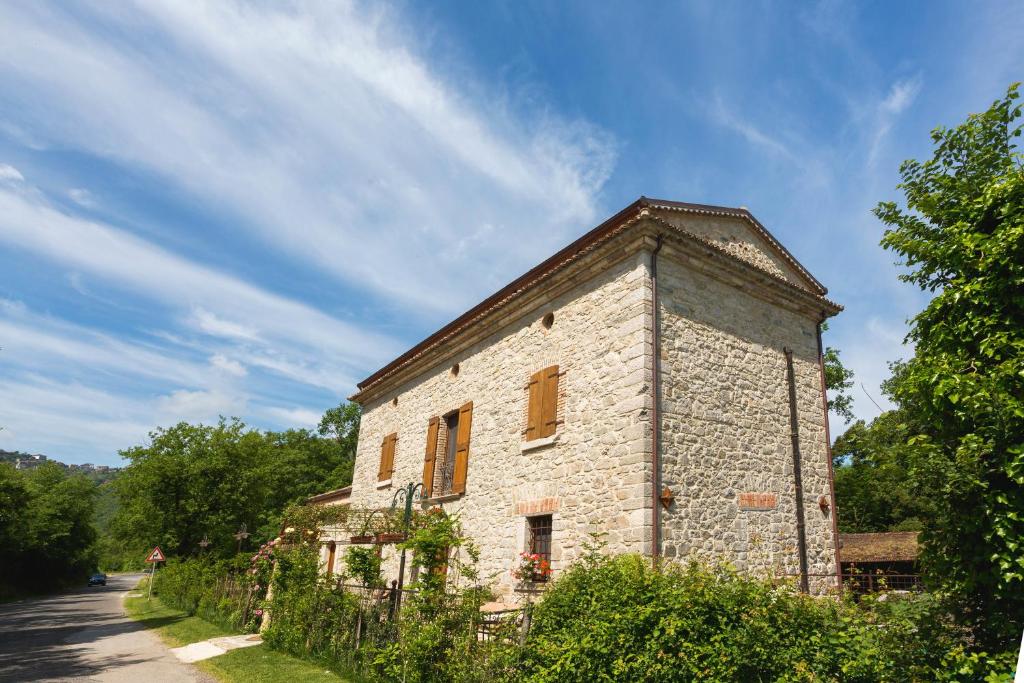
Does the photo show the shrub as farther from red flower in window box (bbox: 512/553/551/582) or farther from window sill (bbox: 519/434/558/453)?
window sill (bbox: 519/434/558/453)

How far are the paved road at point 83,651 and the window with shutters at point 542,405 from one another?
636cm

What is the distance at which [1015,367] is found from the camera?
13.0 ft

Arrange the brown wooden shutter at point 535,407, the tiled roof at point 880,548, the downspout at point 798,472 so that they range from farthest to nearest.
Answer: the tiled roof at point 880,548
the brown wooden shutter at point 535,407
the downspout at point 798,472

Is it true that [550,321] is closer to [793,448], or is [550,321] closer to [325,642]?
[793,448]

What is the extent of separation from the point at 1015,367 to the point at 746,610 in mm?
3165

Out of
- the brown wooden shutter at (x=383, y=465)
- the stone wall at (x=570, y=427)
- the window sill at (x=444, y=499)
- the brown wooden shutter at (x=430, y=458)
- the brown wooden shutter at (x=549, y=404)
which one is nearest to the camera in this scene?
the stone wall at (x=570, y=427)

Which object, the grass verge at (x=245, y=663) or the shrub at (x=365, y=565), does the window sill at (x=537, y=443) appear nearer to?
the shrub at (x=365, y=565)

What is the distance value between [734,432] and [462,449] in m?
5.49

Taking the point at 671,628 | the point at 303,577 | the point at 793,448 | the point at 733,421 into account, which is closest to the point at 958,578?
the point at 671,628

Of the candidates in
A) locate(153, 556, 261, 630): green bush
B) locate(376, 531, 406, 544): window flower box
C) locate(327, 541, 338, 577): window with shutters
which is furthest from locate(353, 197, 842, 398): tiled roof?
locate(153, 556, 261, 630): green bush

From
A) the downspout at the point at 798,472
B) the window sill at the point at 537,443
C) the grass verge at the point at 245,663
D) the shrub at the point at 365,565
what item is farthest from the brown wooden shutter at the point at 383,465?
the downspout at the point at 798,472

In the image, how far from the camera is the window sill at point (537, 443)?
9672 mm

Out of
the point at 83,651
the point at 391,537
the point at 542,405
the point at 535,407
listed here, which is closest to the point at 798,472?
the point at 542,405

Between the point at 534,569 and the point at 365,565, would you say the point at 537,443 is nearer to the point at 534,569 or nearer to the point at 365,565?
the point at 534,569
